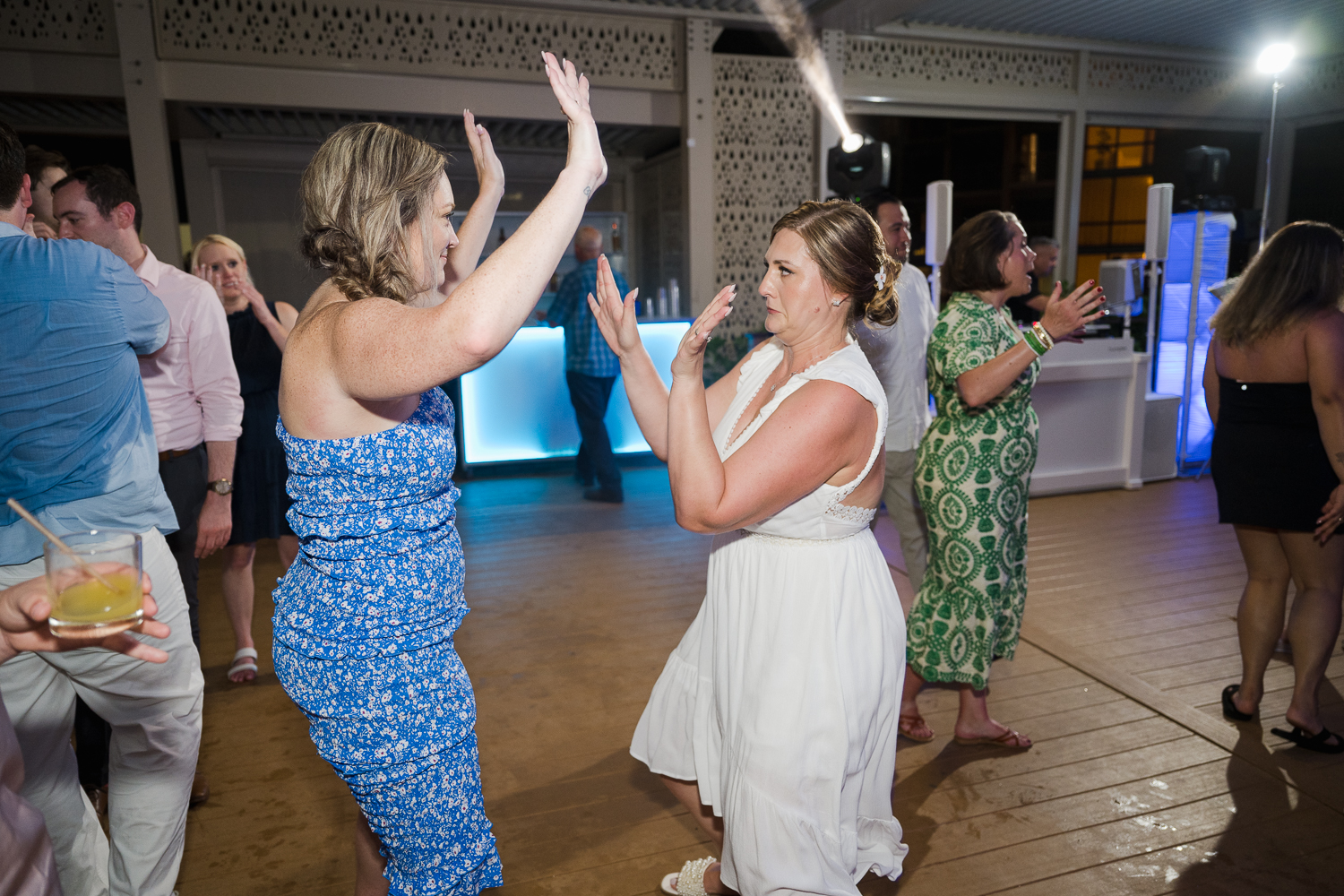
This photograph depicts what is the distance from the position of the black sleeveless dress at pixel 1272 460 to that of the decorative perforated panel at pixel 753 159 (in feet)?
15.2

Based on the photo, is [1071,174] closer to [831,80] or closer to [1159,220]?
[1159,220]

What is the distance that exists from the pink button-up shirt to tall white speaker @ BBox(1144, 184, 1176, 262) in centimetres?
572

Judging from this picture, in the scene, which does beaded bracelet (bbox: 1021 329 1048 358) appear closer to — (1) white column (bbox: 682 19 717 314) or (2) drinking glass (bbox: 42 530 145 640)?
(2) drinking glass (bbox: 42 530 145 640)

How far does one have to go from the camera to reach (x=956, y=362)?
2.41 metres

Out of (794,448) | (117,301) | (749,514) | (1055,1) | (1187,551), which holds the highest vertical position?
(1055,1)

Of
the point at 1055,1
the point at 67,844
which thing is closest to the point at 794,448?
the point at 67,844

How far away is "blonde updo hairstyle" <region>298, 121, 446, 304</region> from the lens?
1275mm

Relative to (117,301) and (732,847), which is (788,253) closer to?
(732,847)

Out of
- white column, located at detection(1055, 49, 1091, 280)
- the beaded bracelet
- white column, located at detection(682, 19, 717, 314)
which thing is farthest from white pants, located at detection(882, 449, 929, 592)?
white column, located at detection(1055, 49, 1091, 280)

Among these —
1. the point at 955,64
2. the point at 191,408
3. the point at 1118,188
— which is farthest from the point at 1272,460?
the point at 1118,188

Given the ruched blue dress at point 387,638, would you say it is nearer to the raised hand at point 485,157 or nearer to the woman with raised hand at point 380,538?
the woman with raised hand at point 380,538

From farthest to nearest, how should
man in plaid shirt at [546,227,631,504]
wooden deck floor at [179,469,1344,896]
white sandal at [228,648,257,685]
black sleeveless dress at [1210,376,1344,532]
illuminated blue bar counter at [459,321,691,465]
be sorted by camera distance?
illuminated blue bar counter at [459,321,691,465], man in plaid shirt at [546,227,631,504], white sandal at [228,648,257,685], black sleeveless dress at [1210,376,1344,532], wooden deck floor at [179,469,1344,896]

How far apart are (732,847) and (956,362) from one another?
58.7 inches

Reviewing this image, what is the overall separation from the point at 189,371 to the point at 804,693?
2031 mm
